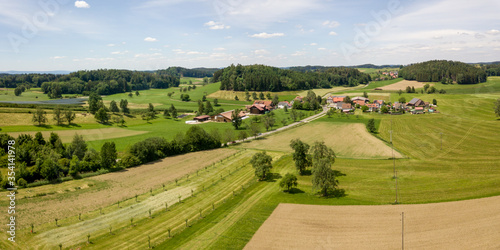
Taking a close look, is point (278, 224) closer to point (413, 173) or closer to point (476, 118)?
point (413, 173)

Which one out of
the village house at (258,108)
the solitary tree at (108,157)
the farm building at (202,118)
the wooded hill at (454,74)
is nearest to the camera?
the solitary tree at (108,157)

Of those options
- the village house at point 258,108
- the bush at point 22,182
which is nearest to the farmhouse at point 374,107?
the village house at point 258,108

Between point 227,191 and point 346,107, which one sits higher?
point 346,107

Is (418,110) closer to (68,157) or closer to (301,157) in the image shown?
(301,157)

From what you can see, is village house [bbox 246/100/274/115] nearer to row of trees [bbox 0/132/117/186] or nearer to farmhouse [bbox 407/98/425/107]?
farmhouse [bbox 407/98/425/107]

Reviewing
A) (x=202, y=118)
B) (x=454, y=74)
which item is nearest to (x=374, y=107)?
(x=202, y=118)

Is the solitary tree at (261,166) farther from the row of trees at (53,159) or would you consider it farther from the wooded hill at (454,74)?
the wooded hill at (454,74)

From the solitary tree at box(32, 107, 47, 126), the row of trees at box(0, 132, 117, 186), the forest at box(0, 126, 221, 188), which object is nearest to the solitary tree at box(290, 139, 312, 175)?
the forest at box(0, 126, 221, 188)
